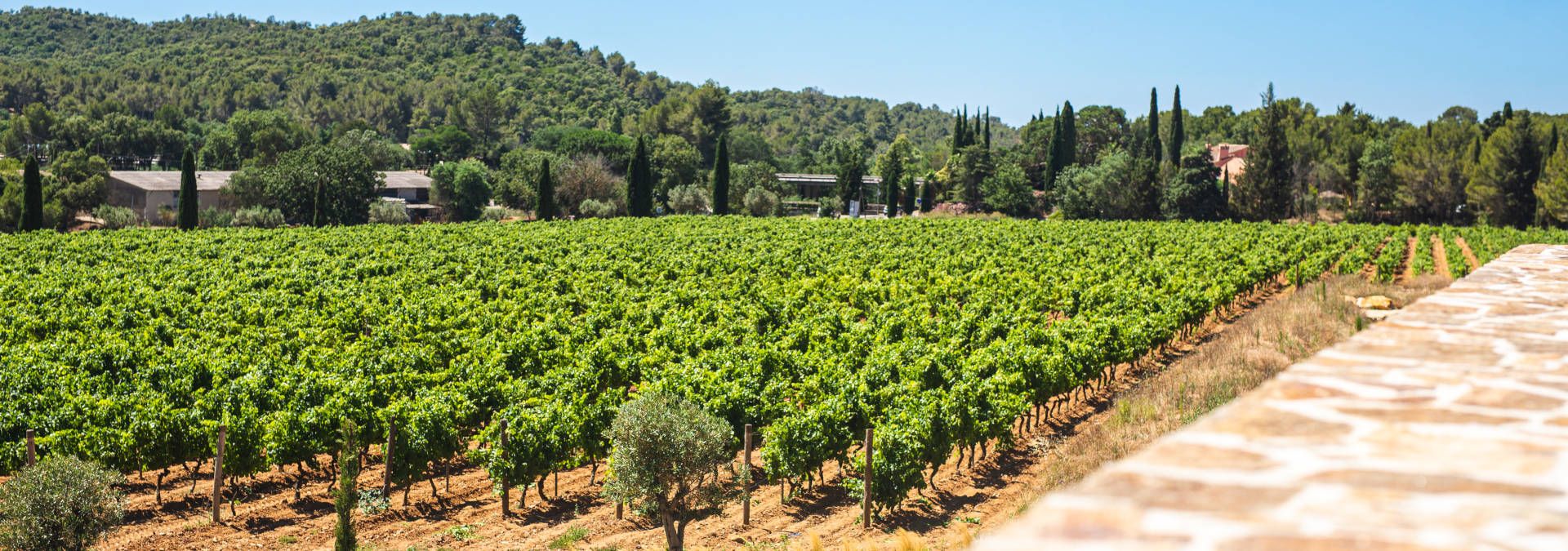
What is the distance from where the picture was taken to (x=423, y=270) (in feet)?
130

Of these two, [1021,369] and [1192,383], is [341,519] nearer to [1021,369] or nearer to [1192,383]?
[1021,369]

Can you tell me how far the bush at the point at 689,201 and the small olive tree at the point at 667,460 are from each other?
70.9 metres

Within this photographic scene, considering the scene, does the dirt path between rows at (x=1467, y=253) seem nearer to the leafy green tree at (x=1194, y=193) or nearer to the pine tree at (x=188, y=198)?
the leafy green tree at (x=1194, y=193)

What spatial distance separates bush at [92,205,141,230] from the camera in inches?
2576

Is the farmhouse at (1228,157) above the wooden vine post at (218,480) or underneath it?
above

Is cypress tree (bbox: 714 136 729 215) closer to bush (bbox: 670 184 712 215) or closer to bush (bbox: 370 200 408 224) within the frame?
bush (bbox: 670 184 712 215)

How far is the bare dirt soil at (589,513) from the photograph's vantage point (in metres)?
13.9

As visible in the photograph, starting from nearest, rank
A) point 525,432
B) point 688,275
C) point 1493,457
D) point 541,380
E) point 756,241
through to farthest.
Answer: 1. point 1493,457
2. point 525,432
3. point 541,380
4. point 688,275
5. point 756,241

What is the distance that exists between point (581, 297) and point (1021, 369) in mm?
16216

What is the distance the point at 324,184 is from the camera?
221 ft

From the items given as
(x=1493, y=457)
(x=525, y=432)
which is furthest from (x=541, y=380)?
(x=1493, y=457)

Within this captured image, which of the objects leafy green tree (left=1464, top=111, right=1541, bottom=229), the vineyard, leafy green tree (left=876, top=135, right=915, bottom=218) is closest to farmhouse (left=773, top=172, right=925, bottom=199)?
leafy green tree (left=876, top=135, right=915, bottom=218)

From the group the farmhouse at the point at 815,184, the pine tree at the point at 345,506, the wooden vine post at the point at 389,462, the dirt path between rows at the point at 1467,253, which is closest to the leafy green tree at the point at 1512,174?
the dirt path between rows at the point at 1467,253

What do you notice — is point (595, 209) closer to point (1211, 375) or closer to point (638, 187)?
point (638, 187)
